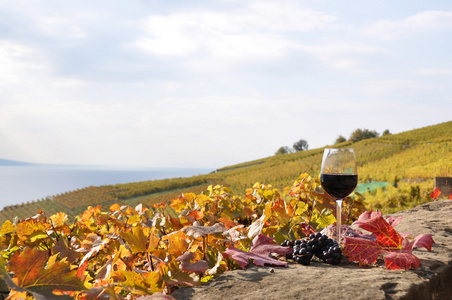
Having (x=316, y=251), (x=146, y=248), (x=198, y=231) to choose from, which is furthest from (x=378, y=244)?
(x=146, y=248)

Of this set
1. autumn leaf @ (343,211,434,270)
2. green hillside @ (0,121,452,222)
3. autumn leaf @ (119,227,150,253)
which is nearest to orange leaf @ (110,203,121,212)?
autumn leaf @ (119,227,150,253)

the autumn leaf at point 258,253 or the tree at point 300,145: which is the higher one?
the tree at point 300,145

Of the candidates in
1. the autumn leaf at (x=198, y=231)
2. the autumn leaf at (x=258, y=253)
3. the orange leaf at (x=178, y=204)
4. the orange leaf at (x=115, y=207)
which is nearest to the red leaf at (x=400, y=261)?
the autumn leaf at (x=258, y=253)

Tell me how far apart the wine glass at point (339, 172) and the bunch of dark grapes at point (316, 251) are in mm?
433

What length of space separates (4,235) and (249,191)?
1.66 metres

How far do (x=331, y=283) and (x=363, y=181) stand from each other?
471 inches

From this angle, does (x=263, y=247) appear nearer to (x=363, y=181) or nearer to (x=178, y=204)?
(x=178, y=204)

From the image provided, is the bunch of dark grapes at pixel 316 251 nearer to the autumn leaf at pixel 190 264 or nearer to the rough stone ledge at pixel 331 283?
the rough stone ledge at pixel 331 283

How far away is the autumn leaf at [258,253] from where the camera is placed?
3.84ft

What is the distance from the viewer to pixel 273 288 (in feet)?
3.38

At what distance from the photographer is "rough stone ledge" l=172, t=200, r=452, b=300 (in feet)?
3.28

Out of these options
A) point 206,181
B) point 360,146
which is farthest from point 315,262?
point 360,146

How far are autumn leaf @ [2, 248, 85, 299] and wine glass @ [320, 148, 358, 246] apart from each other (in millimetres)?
1373

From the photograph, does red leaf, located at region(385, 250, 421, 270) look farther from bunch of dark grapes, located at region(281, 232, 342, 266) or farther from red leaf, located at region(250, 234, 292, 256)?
red leaf, located at region(250, 234, 292, 256)
